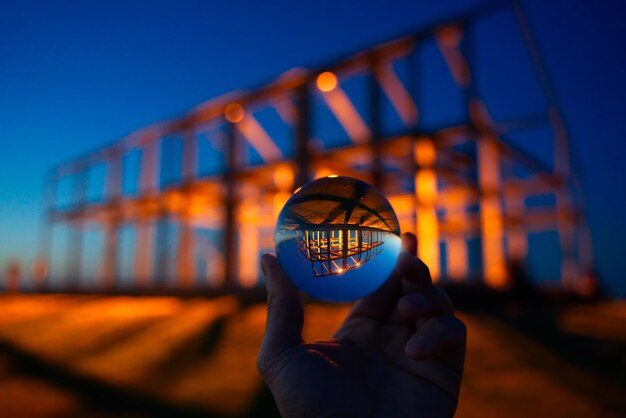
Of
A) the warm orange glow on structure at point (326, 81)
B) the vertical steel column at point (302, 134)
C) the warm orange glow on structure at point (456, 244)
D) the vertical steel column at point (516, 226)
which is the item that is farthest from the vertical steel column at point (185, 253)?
the vertical steel column at point (516, 226)

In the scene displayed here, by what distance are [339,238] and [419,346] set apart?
0.45 meters

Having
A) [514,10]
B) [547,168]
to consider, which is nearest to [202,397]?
[514,10]

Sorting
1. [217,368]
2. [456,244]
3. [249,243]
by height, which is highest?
[249,243]

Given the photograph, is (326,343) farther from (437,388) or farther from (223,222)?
(223,222)

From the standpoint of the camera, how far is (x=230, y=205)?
1166 cm

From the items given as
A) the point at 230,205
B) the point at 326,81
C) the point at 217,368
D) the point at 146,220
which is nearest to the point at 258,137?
the point at 230,205

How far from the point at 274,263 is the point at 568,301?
39.8ft

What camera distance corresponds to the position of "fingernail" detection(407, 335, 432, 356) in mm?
1409

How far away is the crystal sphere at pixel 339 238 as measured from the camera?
158 centimetres

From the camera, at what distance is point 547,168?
1505cm

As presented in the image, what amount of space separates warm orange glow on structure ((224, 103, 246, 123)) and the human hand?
36.4 feet

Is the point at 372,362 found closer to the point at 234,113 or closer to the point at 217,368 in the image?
the point at 217,368

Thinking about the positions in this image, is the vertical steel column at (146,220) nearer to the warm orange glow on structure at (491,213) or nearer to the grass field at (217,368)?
the grass field at (217,368)

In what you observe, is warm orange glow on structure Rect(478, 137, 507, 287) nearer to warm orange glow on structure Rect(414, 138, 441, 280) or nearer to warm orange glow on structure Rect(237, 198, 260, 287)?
warm orange glow on structure Rect(414, 138, 441, 280)
